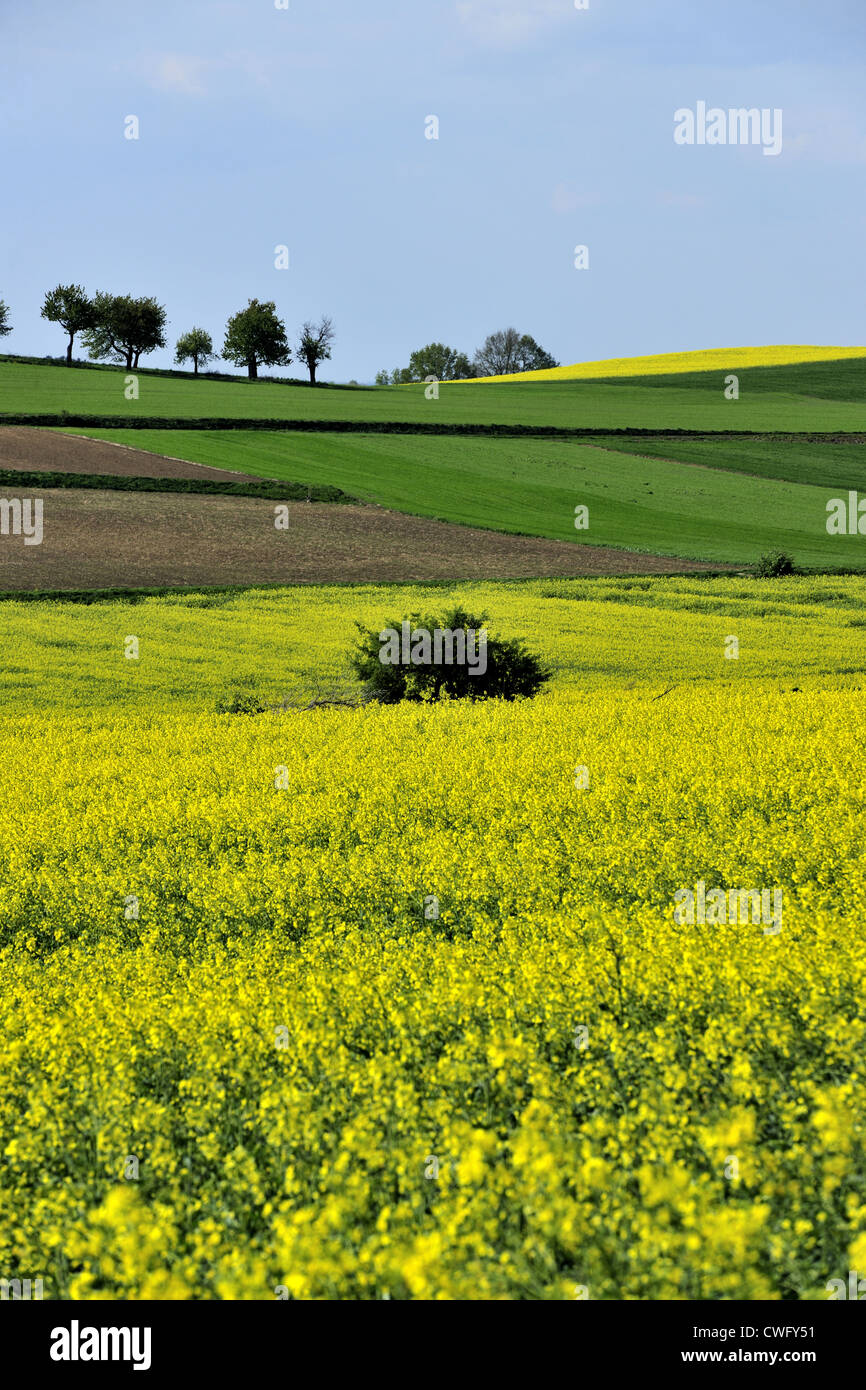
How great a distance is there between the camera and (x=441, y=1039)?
6457 mm

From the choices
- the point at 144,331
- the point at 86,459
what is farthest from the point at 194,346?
the point at 86,459

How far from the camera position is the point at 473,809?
39.2ft

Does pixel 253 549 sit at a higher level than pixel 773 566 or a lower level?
higher

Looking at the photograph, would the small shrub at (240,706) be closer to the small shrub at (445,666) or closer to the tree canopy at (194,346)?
the small shrub at (445,666)

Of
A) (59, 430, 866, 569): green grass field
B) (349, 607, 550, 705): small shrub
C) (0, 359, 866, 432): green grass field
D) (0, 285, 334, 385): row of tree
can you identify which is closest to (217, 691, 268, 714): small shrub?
(349, 607, 550, 705): small shrub

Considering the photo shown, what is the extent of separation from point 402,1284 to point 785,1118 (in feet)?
6.40

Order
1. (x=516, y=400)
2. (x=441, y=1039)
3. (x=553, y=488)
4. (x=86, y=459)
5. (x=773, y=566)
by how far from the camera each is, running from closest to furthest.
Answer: (x=441, y=1039) → (x=773, y=566) → (x=86, y=459) → (x=553, y=488) → (x=516, y=400)

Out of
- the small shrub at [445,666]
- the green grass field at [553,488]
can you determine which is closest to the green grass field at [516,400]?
the green grass field at [553,488]

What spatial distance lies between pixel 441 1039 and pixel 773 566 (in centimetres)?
3919

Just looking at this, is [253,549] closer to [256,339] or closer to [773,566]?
[773,566]

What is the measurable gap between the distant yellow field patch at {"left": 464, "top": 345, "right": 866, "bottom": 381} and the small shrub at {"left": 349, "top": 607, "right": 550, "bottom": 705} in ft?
343

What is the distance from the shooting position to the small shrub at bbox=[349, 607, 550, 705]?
22578 millimetres

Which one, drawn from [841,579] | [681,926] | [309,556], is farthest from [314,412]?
[681,926]
